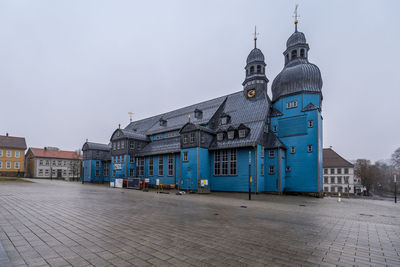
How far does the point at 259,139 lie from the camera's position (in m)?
27.4

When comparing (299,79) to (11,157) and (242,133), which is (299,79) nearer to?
(242,133)

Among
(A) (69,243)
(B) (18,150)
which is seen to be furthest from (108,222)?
(B) (18,150)

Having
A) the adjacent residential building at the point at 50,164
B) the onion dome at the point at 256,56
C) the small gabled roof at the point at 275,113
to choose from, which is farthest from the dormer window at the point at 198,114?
the adjacent residential building at the point at 50,164

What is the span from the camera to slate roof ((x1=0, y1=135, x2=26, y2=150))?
64062mm

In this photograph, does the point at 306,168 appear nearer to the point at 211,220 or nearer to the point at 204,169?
the point at 204,169

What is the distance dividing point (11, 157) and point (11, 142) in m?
4.97

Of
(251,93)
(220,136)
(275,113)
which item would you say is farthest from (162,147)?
(275,113)

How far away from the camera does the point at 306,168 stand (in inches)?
1104

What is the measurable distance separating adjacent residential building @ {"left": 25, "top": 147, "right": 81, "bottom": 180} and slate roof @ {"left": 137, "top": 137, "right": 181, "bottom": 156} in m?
42.3

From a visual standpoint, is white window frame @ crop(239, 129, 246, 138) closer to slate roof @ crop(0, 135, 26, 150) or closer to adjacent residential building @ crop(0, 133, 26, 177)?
adjacent residential building @ crop(0, 133, 26, 177)

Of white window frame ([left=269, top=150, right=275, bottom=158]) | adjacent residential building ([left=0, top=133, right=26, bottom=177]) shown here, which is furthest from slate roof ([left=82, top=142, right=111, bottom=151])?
white window frame ([left=269, top=150, right=275, bottom=158])

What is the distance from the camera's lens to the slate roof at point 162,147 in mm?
35375

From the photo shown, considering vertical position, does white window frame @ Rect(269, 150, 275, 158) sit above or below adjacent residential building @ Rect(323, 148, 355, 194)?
above

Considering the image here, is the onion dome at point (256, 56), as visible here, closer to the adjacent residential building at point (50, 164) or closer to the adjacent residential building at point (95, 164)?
the adjacent residential building at point (95, 164)
